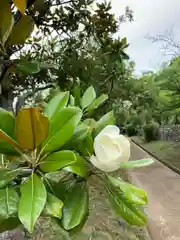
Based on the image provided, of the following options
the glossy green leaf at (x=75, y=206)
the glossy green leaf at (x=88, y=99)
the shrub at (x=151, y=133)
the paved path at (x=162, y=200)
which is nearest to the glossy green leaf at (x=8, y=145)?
the glossy green leaf at (x=75, y=206)

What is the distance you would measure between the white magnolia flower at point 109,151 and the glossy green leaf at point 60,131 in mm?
55

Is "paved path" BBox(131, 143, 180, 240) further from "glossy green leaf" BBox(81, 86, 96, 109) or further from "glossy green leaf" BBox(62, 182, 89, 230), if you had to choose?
"glossy green leaf" BBox(62, 182, 89, 230)

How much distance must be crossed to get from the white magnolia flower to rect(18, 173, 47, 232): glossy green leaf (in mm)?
96

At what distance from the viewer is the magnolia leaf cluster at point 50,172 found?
41 centimetres

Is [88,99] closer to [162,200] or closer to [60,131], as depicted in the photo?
[60,131]

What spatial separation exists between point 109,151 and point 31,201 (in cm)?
14

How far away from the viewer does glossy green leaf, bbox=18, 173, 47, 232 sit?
14.9 inches

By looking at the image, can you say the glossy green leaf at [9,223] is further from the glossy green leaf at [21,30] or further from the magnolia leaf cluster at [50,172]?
the glossy green leaf at [21,30]

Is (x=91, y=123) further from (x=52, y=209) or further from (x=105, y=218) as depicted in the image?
(x=105, y=218)

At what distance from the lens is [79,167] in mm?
475

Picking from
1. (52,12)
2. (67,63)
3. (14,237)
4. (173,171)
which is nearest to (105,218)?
(14,237)

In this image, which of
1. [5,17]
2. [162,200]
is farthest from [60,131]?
[162,200]

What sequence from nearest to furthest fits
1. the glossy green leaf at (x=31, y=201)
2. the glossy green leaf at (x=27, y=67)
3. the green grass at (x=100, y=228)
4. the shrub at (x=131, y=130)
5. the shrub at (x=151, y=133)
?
the glossy green leaf at (x=31, y=201), the glossy green leaf at (x=27, y=67), the green grass at (x=100, y=228), the shrub at (x=151, y=133), the shrub at (x=131, y=130)

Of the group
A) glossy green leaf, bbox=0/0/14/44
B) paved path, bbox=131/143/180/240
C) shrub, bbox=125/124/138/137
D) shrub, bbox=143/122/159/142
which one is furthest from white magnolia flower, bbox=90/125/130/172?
shrub, bbox=125/124/138/137
